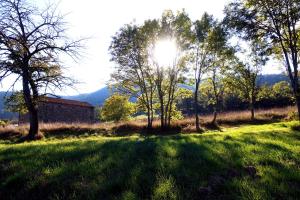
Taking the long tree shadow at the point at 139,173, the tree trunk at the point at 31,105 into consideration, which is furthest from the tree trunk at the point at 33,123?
the long tree shadow at the point at 139,173

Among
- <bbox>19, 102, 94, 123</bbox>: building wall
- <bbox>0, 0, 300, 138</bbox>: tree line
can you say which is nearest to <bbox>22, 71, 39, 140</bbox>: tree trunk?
<bbox>0, 0, 300, 138</bbox>: tree line

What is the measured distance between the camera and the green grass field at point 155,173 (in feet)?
17.1

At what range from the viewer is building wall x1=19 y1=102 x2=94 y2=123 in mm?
64562

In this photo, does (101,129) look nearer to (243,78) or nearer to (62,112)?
(243,78)

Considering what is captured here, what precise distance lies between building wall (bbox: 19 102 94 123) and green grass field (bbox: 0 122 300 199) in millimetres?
58946

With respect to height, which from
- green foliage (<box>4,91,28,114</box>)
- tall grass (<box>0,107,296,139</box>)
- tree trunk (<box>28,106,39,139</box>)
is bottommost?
tall grass (<box>0,107,296,139</box>)

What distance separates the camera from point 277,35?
2123cm

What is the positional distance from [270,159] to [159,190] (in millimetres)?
3629

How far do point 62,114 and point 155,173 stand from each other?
2656 inches

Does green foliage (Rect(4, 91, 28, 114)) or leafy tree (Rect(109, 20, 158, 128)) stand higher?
leafy tree (Rect(109, 20, 158, 128))

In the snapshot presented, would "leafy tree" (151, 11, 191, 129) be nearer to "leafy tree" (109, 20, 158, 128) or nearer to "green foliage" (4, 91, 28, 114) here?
"leafy tree" (109, 20, 158, 128)

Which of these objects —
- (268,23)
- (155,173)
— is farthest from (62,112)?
(155,173)

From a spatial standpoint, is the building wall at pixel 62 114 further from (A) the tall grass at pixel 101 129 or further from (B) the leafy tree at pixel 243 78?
(B) the leafy tree at pixel 243 78

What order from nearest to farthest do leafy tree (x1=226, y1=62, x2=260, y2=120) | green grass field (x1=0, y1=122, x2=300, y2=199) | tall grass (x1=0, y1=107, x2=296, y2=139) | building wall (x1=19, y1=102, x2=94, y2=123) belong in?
green grass field (x1=0, y1=122, x2=300, y2=199)
tall grass (x1=0, y1=107, x2=296, y2=139)
leafy tree (x1=226, y1=62, x2=260, y2=120)
building wall (x1=19, y1=102, x2=94, y2=123)
